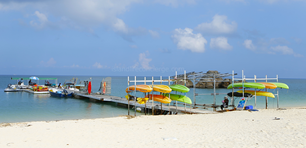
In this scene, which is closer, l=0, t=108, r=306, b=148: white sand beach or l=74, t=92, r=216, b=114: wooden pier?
l=0, t=108, r=306, b=148: white sand beach

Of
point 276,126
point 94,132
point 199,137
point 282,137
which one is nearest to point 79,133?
point 94,132

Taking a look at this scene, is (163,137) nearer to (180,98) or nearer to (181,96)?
(180,98)

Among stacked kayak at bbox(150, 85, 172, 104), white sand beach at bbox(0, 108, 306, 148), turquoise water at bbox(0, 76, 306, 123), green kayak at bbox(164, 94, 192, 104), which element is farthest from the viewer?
turquoise water at bbox(0, 76, 306, 123)

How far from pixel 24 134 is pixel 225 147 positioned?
725cm

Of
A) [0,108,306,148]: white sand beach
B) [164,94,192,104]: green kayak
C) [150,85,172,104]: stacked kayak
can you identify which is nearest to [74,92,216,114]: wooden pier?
[164,94,192,104]: green kayak

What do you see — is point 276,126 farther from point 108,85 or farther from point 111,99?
point 108,85

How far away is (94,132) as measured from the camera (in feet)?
28.1

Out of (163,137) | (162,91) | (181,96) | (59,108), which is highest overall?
(162,91)

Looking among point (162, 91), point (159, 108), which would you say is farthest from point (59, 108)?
point (162, 91)

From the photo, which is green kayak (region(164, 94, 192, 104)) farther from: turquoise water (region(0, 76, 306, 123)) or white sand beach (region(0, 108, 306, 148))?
turquoise water (region(0, 76, 306, 123))

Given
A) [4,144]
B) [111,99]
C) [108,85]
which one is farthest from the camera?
[108,85]

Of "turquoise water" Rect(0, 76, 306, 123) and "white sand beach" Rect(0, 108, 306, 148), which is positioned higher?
"white sand beach" Rect(0, 108, 306, 148)

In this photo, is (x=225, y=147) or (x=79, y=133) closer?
(x=225, y=147)

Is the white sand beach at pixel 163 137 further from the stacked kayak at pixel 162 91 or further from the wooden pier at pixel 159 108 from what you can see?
the wooden pier at pixel 159 108
